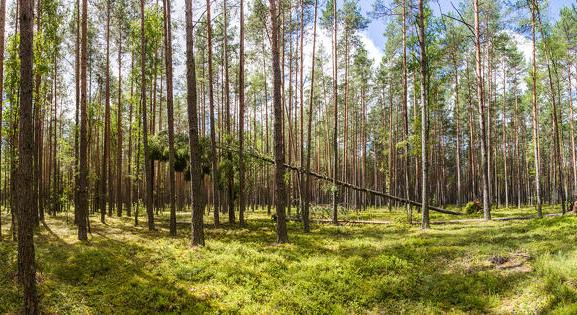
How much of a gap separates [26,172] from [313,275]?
25.4 ft

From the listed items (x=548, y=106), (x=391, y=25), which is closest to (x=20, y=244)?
(x=391, y=25)

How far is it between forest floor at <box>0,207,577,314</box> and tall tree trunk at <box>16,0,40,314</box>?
4.03ft

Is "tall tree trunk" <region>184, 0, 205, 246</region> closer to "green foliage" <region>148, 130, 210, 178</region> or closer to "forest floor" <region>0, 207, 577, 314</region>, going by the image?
"forest floor" <region>0, 207, 577, 314</region>

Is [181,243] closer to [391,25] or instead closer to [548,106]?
[391,25]

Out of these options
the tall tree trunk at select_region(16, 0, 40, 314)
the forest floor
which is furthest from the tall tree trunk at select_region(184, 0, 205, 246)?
the tall tree trunk at select_region(16, 0, 40, 314)

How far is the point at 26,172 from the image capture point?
7.12m

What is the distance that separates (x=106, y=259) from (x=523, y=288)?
11.9 m

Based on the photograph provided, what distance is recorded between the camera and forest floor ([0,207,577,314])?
8391 mm

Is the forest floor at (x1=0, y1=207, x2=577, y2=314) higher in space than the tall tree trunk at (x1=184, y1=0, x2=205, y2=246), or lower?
lower

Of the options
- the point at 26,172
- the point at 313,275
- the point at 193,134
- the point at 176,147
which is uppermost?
the point at 176,147

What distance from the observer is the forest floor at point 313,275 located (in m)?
8.39

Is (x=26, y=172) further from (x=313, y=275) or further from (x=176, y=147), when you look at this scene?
(x=176, y=147)

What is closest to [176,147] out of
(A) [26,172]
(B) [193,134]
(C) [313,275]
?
(B) [193,134]

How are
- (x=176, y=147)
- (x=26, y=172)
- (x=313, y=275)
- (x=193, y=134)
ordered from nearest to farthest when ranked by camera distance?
(x=26, y=172)
(x=313, y=275)
(x=193, y=134)
(x=176, y=147)
